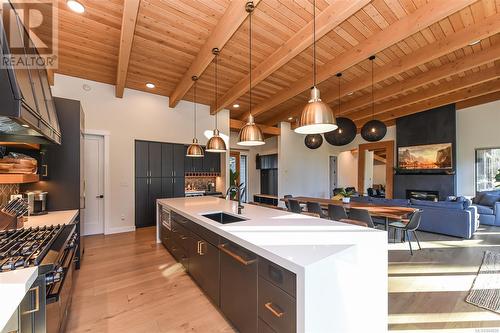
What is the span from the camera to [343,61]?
150 inches

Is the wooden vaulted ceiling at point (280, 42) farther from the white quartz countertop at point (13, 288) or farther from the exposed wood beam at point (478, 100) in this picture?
the white quartz countertop at point (13, 288)

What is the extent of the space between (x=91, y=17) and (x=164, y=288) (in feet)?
11.6

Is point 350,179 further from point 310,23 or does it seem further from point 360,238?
point 360,238

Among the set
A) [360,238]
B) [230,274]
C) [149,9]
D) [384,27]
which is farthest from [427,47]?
[230,274]

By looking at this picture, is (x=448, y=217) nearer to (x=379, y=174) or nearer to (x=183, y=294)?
(x=183, y=294)

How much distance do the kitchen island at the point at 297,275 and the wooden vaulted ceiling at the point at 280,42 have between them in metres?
2.43

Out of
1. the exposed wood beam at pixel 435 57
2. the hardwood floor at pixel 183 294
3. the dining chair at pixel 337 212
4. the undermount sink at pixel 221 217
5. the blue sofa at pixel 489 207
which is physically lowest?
the hardwood floor at pixel 183 294

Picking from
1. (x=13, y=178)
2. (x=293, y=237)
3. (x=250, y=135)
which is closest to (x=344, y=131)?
(x=250, y=135)

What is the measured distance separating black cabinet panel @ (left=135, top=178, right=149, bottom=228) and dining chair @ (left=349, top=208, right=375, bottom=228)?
4506 mm

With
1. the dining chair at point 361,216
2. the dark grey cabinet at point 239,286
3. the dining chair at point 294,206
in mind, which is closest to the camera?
the dark grey cabinet at point 239,286

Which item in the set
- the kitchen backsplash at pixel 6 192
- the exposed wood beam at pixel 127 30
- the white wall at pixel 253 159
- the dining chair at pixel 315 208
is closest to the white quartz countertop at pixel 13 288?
the kitchen backsplash at pixel 6 192

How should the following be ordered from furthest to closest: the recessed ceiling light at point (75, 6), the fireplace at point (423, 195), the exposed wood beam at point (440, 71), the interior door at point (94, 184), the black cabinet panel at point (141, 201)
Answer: the fireplace at point (423, 195), the black cabinet panel at point (141, 201), the interior door at point (94, 184), the exposed wood beam at point (440, 71), the recessed ceiling light at point (75, 6)

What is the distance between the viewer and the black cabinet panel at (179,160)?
5863mm

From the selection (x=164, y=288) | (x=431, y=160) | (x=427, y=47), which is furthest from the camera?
(x=431, y=160)
